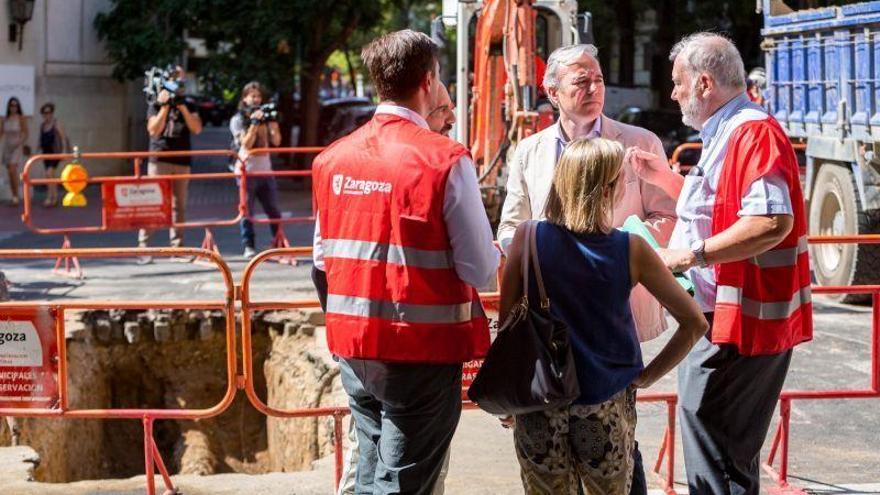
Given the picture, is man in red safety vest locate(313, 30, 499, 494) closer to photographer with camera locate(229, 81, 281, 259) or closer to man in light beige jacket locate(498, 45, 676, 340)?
man in light beige jacket locate(498, 45, 676, 340)

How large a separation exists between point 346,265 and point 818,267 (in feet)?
30.5

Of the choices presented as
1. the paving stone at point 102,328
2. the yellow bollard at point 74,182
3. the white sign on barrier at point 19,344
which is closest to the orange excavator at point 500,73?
the yellow bollard at point 74,182

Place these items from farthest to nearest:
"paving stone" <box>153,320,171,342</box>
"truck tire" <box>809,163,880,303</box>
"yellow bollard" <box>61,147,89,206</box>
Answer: "yellow bollard" <box>61,147,89,206</box>
"truck tire" <box>809,163,880,303</box>
"paving stone" <box>153,320,171,342</box>

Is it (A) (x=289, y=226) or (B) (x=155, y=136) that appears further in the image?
(A) (x=289, y=226)

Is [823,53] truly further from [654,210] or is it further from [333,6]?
[333,6]

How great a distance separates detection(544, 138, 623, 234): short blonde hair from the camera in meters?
4.46

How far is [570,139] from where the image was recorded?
537cm

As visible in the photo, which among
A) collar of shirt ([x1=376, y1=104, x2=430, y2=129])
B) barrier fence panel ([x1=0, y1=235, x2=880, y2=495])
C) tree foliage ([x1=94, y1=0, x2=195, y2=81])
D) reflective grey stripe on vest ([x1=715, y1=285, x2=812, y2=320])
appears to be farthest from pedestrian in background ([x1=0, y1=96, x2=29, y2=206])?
reflective grey stripe on vest ([x1=715, y1=285, x2=812, y2=320])

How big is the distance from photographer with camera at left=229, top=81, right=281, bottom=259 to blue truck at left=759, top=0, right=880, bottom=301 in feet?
17.0

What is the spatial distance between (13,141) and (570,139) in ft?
61.9

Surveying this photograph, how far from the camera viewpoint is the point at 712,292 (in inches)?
197

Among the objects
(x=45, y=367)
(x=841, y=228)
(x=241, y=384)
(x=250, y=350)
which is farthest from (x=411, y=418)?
(x=841, y=228)

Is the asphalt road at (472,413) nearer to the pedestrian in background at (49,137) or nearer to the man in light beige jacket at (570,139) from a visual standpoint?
the man in light beige jacket at (570,139)

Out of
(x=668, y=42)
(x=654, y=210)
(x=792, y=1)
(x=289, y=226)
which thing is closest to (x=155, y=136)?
(x=289, y=226)
